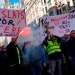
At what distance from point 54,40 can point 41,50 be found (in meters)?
0.80

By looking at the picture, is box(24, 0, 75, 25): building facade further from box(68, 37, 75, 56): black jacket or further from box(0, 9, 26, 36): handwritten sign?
box(68, 37, 75, 56): black jacket

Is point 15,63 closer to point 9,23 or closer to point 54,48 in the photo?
point 54,48

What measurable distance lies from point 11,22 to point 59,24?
6.18ft

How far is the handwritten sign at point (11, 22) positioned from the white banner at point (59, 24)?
0.82 metres

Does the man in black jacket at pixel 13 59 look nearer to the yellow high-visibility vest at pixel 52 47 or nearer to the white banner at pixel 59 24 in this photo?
the yellow high-visibility vest at pixel 52 47

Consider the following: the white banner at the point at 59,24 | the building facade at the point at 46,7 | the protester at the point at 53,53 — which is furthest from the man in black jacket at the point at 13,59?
the building facade at the point at 46,7

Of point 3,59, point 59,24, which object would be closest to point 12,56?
point 3,59

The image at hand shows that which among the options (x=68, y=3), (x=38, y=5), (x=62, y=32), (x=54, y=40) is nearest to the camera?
(x=54, y=40)

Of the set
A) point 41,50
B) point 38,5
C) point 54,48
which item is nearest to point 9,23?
point 41,50

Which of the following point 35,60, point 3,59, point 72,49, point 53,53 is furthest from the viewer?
point 35,60

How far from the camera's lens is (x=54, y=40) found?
651 centimetres

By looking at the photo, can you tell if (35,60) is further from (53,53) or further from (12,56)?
(12,56)

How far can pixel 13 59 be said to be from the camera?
20.0 feet

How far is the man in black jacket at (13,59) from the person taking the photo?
20.0 feet
